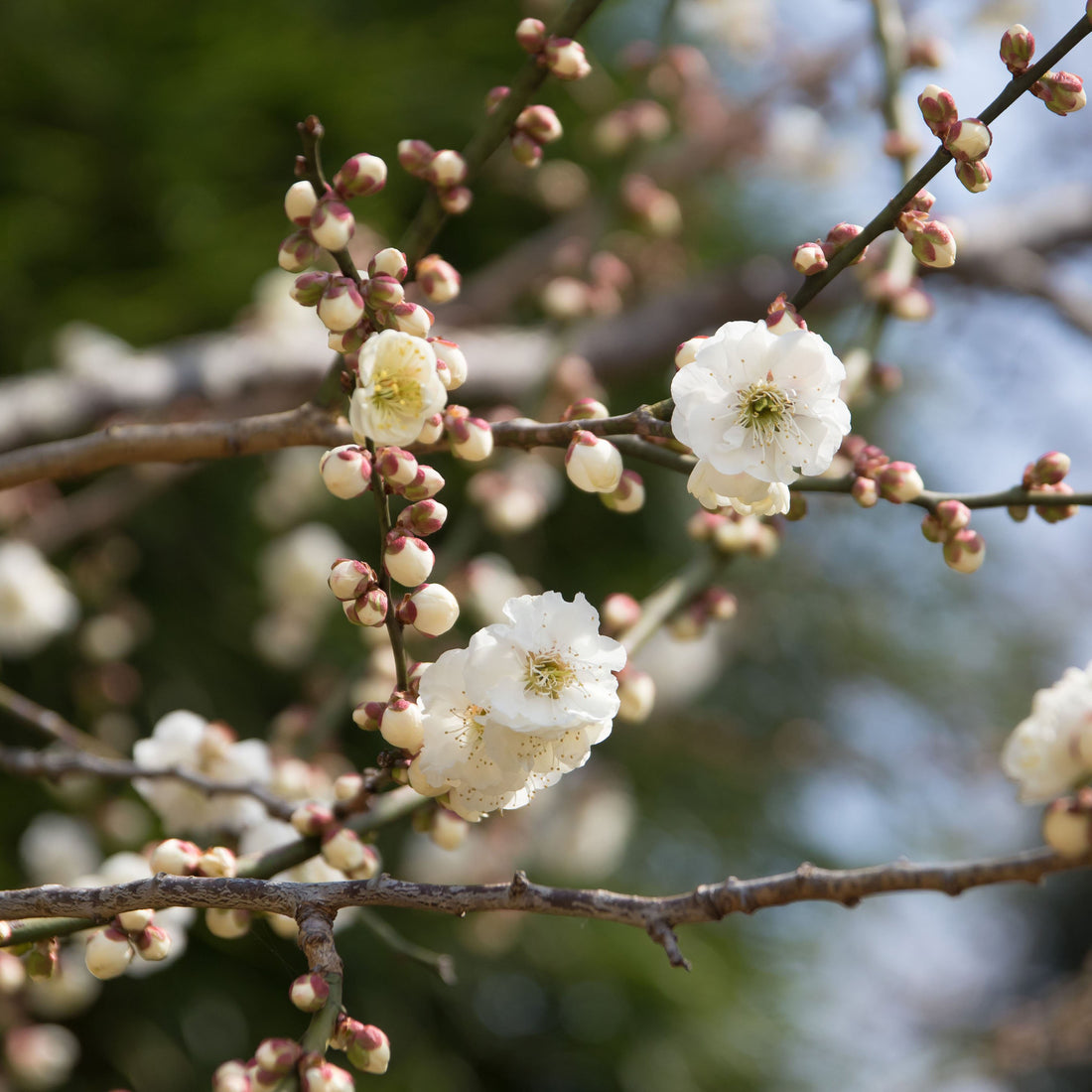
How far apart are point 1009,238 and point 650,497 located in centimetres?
77

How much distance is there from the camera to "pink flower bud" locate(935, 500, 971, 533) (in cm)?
59

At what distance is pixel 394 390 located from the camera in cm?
50

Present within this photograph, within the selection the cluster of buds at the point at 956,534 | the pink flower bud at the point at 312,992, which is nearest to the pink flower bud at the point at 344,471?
the pink flower bud at the point at 312,992

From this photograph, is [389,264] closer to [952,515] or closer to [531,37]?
[531,37]

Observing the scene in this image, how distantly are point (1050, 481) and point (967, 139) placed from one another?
20cm

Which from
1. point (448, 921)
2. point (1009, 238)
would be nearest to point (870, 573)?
point (1009, 238)

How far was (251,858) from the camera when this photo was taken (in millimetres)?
608

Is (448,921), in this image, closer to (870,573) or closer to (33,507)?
(33,507)

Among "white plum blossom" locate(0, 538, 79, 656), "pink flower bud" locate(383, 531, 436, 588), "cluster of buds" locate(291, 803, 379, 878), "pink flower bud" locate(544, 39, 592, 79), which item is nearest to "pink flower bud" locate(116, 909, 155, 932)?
"cluster of buds" locate(291, 803, 379, 878)

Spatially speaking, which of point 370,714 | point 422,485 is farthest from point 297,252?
point 370,714

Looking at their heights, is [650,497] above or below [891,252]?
above

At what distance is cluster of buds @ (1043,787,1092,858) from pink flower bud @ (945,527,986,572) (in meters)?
0.18

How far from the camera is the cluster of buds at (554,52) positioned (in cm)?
62

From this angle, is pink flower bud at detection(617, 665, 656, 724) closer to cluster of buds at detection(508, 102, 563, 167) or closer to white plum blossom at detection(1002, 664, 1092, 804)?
white plum blossom at detection(1002, 664, 1092, 804)
